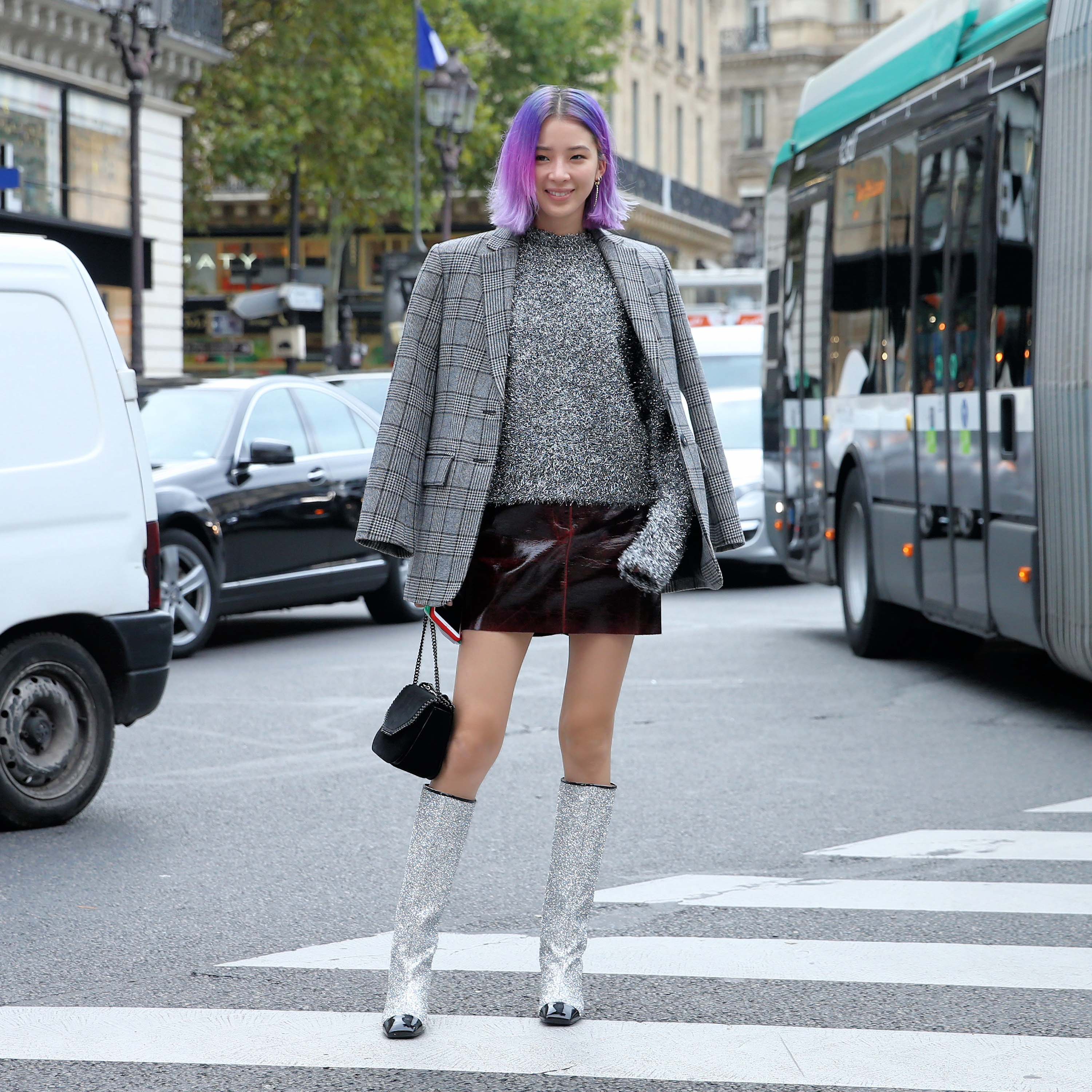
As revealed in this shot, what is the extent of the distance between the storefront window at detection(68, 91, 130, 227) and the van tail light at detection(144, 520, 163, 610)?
21365mm

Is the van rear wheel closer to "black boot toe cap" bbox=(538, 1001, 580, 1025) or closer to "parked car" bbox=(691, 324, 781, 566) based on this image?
"black boot toe cap" bbox=(538, 1001, 580, 1025)

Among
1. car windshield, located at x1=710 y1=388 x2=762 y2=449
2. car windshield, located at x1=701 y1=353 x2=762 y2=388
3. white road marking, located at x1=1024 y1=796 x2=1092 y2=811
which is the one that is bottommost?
white road marking, located at x1=1024 y1=796 x2=1092 y2=811

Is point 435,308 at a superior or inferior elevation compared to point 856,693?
superior

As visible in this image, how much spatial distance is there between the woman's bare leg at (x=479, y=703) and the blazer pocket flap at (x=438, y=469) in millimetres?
305

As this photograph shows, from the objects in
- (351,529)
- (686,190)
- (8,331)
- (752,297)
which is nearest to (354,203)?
(752,297)

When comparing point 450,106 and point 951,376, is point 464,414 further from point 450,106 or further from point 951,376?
point 450,106

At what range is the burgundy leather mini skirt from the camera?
12.7ft

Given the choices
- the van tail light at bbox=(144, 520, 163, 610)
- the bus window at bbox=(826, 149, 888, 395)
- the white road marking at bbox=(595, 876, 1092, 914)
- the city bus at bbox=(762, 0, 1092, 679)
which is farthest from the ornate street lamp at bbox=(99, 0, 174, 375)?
the white road marking at bbox=(595, 876, 1092, 914)

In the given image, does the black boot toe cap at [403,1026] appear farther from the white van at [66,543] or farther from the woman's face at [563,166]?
the white van at [66,543]

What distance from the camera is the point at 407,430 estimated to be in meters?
3.88

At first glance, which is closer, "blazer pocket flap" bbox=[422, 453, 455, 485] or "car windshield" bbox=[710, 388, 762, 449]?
"blazer pocket flap" bbox=[422, 453, 455, 485]

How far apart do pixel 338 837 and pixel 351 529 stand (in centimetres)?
646

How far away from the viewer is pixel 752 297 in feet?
115

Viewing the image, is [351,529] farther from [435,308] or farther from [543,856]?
[435,308]
